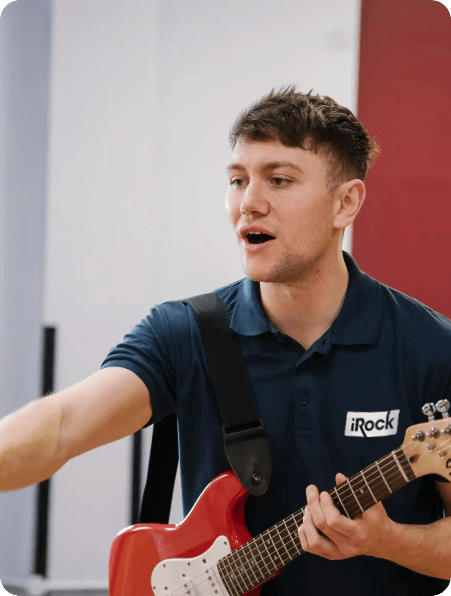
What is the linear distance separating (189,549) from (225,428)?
0.90 ft

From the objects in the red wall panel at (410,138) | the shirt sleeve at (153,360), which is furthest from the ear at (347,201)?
the red wall panel at (410,138)

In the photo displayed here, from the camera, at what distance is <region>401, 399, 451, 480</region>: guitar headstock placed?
100 centimetres

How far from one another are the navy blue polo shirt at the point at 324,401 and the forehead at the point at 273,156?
1.12 feet

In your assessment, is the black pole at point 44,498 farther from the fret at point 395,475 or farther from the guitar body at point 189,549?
the fret at point 395,475

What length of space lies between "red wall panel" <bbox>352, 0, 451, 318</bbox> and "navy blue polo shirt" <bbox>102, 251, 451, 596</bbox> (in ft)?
3.31

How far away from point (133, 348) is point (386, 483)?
24.9 inches

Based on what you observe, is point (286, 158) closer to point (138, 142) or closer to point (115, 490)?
point (138, 142)

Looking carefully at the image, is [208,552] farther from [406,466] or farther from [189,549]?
[406,466]

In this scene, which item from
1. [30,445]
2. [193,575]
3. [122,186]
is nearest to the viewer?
[30,445]

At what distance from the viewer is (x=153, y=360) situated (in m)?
1.31

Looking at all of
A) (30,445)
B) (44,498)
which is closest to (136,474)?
(44,498)

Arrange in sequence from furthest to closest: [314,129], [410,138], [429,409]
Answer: [410,138]
[314,129]
[429,409]

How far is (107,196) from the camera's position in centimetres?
254

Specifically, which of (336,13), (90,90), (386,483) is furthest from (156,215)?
(386,483)
